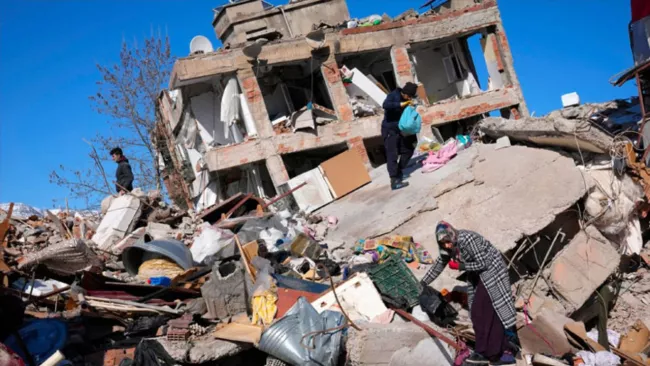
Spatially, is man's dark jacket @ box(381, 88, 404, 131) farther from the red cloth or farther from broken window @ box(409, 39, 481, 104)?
broken window @ box(409, 39, 481, 104)

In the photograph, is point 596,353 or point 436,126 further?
point 436,126

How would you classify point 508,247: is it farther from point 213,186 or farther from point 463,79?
point 463,79

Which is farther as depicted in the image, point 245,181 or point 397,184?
point 245,181

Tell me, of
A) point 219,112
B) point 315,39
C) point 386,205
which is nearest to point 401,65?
point 315,39

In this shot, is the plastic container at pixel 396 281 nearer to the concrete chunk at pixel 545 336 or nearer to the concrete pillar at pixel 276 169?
the concrete chunk at pixel 545 336

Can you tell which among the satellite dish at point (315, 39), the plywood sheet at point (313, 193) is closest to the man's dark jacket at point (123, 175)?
the plywood sheet at point (313, 193)

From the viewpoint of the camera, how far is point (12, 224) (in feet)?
38.8

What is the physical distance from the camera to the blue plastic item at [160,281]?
7797mm

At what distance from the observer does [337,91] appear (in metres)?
15.7

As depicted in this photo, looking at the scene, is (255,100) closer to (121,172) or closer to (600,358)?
(121,172)

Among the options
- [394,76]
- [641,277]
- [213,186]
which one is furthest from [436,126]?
[641,277]

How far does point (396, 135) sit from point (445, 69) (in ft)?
29.8

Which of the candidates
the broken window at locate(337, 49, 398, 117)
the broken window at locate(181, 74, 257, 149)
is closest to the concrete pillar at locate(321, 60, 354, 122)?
the broken window at locate(337, 49, 398, 117)

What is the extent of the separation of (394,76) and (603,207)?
412 inches
